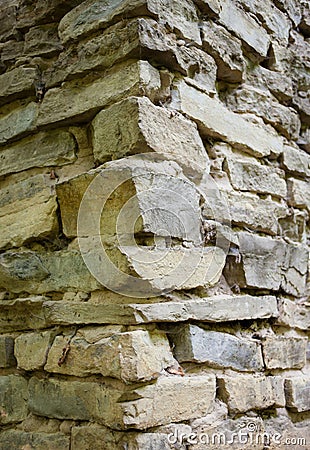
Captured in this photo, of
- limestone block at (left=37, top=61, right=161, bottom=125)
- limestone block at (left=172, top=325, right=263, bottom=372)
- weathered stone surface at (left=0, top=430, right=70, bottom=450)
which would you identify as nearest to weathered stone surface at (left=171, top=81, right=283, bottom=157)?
limestone block at (left=37, top=61, right=161, bottom=125)

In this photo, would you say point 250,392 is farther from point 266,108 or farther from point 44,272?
point 266,108

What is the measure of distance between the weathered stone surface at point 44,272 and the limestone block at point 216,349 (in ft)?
1.04

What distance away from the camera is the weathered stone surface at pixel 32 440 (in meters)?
1.49

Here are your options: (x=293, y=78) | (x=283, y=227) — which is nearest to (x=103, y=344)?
(x=283, y=227)

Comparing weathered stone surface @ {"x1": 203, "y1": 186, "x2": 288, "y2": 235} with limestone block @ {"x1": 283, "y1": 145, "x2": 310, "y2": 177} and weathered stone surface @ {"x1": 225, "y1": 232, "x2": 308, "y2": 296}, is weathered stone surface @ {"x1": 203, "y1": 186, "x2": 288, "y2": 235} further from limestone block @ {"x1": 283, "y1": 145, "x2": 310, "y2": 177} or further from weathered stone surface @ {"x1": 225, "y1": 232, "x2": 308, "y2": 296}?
limestone block @ {"x1": 283, "y1": 145, "x2": 310, "y2": 177}

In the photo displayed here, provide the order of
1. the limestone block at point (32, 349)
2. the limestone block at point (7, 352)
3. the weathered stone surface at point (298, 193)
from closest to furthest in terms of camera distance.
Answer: the limestone block at point (32, 349) < the limestone block at point (7, 352) < the weathered stone surface at point (298, 193)

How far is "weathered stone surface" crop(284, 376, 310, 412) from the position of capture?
6.07 ft

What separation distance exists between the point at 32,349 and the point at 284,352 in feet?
A: 3.10

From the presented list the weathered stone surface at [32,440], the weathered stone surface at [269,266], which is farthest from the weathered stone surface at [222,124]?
the weathered stone surface at [32,440]

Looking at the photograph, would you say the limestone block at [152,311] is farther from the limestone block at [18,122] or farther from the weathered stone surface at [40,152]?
the limestone block at [18,122]

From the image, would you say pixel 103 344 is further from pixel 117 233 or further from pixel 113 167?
pixel 113 167

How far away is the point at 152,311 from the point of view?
4.72ft

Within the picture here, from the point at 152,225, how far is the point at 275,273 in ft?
2.32

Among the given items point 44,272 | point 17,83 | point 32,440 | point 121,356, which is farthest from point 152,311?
point 17,83
